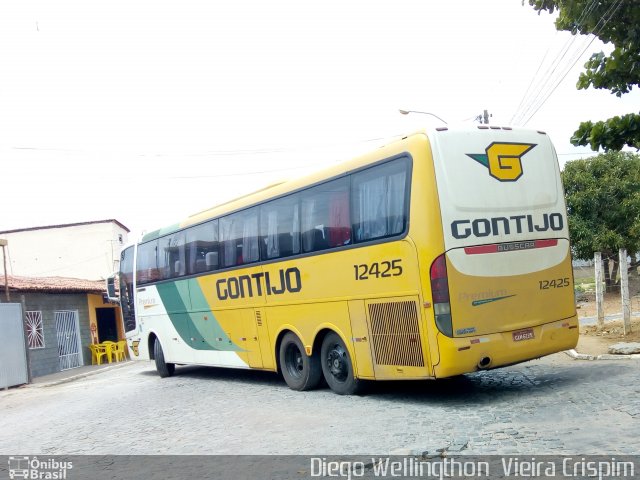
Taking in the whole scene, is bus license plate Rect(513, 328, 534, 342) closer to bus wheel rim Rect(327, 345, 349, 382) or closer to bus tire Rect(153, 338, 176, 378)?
bus wheel rim Rect(327, 345, 349, 382)

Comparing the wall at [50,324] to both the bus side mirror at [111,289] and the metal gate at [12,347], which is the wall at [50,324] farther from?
the bus side mirror at [111,289]

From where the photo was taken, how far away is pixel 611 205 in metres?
26.1

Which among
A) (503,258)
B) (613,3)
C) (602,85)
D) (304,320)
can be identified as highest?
(613,3)

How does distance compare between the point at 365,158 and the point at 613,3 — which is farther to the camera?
the point at 613,3

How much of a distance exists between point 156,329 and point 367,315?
27.4ft

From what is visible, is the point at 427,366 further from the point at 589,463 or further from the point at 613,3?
the point at 613,3

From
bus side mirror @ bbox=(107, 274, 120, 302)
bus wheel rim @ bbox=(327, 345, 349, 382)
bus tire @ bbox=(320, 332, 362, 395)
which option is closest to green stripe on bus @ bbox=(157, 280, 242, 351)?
bus tire @ bbox=(320, 332, 362, 395)

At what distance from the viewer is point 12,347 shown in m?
18.9

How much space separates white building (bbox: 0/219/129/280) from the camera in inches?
1417

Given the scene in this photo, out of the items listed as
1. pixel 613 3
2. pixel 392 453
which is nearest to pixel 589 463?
pixel 392 453

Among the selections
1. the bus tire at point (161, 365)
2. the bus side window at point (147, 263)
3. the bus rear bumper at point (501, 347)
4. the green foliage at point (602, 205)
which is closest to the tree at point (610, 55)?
the bus rear bumper at point (501, 347)

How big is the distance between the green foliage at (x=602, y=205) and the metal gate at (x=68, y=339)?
751 inches

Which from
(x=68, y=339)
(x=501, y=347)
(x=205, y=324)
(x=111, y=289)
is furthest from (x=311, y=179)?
(x=68, y=339)

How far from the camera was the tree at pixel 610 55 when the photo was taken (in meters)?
10.1
